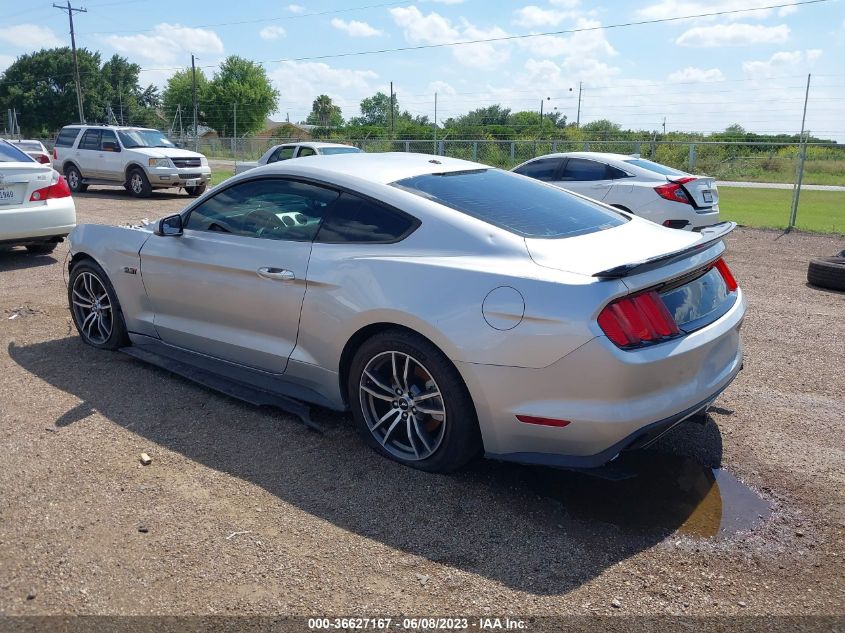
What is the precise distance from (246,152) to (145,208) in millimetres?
20647

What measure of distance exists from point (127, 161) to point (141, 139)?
94cm

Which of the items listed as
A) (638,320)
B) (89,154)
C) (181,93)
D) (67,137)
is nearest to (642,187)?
(638,320)

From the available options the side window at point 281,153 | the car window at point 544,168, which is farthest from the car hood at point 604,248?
the side window at point 281,153

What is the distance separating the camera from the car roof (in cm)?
417

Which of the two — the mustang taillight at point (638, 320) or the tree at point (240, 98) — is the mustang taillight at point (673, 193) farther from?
the tree at point (240, 98)

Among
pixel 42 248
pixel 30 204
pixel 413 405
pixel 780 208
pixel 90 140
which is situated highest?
pixel 90 140

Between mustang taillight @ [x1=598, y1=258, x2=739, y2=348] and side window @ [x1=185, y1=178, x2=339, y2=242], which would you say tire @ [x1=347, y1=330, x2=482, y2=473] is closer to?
mustang taillight @ [x1=598, y1=258, x2=739, y2=348]

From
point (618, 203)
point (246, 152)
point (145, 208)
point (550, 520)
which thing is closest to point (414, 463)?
point (550, 520)

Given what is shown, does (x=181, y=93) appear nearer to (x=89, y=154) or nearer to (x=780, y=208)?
(x=89, y=154)

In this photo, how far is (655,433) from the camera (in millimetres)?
3234

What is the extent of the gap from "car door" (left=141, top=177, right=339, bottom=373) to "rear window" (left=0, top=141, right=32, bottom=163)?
5.24 metres

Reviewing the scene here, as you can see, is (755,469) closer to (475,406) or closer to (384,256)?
(475,406)

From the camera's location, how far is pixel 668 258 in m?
3.36

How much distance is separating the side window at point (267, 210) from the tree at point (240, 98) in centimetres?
8115
